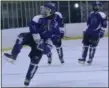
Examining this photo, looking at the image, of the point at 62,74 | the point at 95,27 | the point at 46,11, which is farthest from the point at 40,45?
the point at 95,27

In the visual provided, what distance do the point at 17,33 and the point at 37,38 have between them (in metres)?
6.89

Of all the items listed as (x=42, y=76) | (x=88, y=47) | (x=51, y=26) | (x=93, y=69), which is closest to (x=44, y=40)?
(x=51, y=26)

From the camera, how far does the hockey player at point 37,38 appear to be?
554 centimetres

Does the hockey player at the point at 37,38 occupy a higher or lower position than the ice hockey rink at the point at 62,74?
higher

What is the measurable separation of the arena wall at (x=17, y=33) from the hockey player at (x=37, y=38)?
18.9ft

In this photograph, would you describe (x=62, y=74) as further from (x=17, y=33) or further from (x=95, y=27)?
(x=17, y=33)

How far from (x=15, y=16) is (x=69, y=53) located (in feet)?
10.5

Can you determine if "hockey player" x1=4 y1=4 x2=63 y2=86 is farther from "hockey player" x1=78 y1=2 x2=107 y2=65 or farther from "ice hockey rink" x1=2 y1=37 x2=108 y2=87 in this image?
"hockey player" x1=78 y1=2 x2=107 y2=65

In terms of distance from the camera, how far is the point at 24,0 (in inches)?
529

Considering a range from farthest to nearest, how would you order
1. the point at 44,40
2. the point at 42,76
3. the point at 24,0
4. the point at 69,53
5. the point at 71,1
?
the point at 71,1 → the point at 24,0 → the point at 69,53 → the point at 42,76 → the point at 44,40

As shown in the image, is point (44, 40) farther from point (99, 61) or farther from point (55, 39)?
point (99, 61)

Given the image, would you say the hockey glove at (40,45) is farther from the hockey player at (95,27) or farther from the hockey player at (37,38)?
the hockey player at (95,27)

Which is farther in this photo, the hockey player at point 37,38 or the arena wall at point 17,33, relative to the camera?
the arena wall at point 17,33

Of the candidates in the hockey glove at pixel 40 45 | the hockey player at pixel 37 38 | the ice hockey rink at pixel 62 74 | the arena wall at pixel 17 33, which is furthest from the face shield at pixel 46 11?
the arena wall at pixel 17 33
